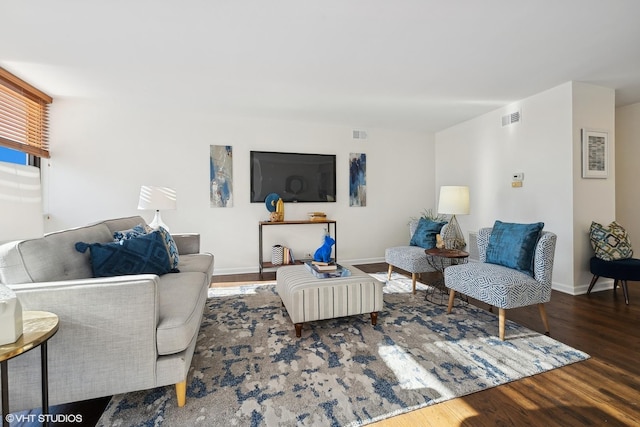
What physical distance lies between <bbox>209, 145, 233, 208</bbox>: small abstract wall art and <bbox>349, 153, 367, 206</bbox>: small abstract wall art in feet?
6.25

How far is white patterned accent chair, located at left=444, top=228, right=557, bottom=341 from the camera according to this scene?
6.56ft

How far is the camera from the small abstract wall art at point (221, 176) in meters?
4.03

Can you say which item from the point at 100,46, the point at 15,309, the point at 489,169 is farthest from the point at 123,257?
the point at 489,169

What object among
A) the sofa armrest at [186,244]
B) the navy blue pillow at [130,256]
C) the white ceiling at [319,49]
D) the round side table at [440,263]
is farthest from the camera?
the sofa armrest at [186,244]

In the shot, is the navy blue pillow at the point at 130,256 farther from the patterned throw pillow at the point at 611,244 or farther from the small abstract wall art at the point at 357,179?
the patterned throw pillow at the point at 611,244

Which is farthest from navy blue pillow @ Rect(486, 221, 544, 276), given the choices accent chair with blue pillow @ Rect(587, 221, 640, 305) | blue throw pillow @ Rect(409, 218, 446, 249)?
accent chair with blue pillow @ Rect(587, 221, 640, 305)

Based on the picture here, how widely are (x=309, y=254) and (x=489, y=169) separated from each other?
2.94 meters

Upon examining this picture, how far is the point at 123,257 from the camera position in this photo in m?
1.79

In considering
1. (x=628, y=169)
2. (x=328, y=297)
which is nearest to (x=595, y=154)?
(x=628, y=169)

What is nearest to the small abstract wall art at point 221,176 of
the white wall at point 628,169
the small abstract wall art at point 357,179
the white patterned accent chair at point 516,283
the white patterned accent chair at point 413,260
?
the small abstract wall art at point 357,179

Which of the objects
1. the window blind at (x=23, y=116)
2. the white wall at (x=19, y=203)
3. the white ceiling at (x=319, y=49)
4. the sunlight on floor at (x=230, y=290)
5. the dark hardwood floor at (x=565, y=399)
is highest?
the white ceiling at (x=319, y=49)

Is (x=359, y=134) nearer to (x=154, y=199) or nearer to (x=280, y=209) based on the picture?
(x=280, y=209)

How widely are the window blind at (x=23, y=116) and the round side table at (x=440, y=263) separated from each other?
445 centimetres

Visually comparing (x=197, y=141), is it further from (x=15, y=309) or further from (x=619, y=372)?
(x=619, y=372)
